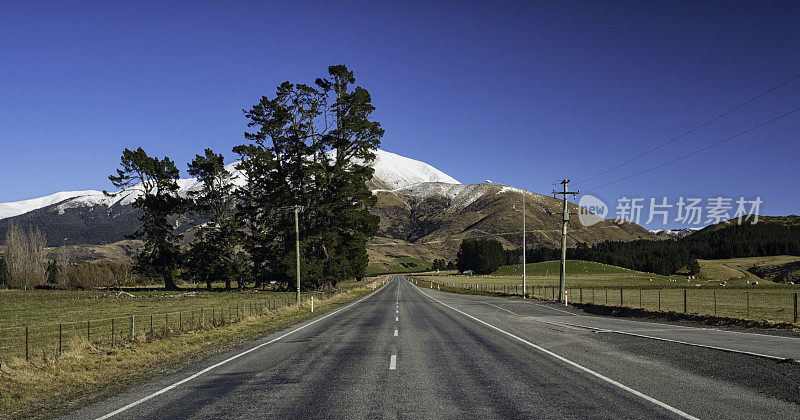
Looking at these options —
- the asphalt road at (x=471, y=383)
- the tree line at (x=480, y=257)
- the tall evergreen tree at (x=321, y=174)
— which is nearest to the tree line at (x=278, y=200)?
the tall evergreen tree at (x=321, y=174)

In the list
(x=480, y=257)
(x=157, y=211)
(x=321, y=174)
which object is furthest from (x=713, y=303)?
(x=480, y=257)

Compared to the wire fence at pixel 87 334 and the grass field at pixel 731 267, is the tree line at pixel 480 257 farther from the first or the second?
the wire fence at pixel 87 334

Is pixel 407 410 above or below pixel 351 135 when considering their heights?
below

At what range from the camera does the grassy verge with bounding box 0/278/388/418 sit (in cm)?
970

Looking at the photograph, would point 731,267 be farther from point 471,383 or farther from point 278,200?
point 471,383

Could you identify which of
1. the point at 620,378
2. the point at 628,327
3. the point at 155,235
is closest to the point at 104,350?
the point at 620,378

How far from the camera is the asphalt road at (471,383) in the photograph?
311 inches

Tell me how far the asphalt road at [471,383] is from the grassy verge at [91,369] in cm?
95

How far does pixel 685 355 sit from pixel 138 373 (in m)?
14.2

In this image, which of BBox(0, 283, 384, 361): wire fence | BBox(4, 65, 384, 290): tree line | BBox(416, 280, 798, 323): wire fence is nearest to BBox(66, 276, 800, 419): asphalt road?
BBox(0, 283, 384, 361): wire fence

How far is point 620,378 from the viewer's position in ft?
34.0

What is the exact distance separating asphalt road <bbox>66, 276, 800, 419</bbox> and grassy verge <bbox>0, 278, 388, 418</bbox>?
3.13 ft

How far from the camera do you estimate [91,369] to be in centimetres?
1276

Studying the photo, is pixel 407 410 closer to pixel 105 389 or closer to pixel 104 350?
pixel 105 389
